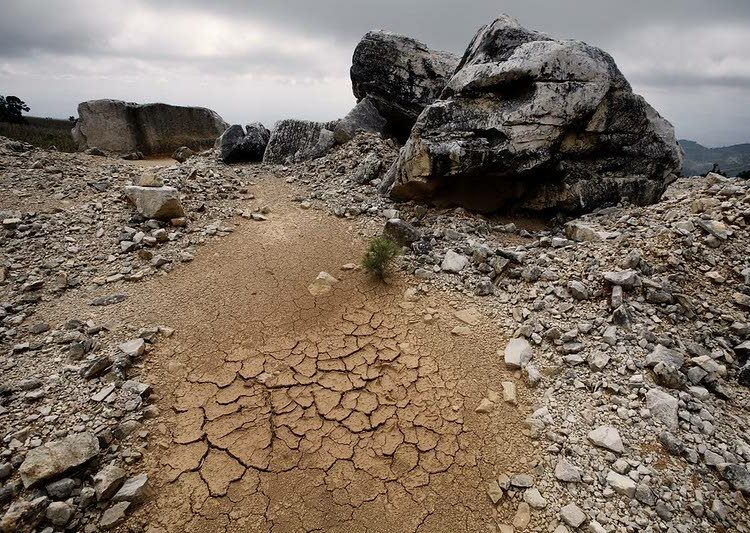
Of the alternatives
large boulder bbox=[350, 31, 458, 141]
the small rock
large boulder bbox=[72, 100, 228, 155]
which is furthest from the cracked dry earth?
large boulder bbox=[72, 100, 228, 155]

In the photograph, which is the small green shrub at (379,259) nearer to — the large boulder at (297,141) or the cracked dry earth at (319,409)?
the cracked dry earth at (319,409)

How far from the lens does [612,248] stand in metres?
4.98

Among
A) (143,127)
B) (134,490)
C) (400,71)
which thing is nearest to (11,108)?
(143,127)

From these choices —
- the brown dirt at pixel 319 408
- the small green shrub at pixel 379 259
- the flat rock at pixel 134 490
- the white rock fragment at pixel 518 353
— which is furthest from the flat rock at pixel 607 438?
the flat rock at pixel 134 490

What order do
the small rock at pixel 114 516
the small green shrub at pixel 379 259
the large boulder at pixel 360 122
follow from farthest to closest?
the large boulder at pixel 360 122
the small green shrub at pixel 379 259
the small rock at pixel 114 516

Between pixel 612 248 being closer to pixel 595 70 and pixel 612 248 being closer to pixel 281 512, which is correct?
pixel 595 70

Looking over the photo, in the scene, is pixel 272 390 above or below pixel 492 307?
below

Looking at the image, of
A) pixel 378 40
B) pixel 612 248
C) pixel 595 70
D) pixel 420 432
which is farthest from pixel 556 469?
pixel 378 40

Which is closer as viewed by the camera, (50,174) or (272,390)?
(272,390)

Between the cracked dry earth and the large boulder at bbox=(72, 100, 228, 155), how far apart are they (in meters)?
10.6

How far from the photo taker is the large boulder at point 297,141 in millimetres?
9914

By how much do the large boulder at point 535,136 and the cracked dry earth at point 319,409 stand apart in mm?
2944

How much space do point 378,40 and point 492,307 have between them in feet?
27.0

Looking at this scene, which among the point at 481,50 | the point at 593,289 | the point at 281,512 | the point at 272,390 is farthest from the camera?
Answer: the point at 481,50
